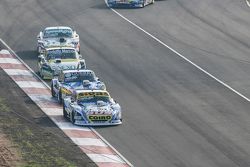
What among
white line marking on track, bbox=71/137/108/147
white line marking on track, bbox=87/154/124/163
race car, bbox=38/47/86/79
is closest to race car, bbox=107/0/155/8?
race car, bbox=38/47/86/79

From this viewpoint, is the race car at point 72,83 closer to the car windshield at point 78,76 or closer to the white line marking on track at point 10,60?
the car windshield at point 78,76

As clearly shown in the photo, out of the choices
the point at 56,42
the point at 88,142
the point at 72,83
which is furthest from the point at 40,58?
the point at 88,142

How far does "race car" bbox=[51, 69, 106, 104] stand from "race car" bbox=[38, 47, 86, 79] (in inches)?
117

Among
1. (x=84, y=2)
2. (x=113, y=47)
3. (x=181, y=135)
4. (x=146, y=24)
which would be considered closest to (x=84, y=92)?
(x=181, y=135)

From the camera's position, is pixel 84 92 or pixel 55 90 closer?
pixel 84 92

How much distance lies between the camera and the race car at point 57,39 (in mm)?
57750

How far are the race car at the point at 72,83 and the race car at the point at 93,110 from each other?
1971mm

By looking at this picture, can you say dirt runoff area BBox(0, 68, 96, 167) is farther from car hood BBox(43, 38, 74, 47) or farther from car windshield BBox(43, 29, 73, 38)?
car windshield BBox(43, 29, 73, 38)

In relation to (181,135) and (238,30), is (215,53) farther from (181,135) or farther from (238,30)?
(181,135)

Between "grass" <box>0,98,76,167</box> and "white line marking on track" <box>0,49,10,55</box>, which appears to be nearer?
"grass" <box>0,98,76,167</box>

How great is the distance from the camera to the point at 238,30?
6638 centimetres

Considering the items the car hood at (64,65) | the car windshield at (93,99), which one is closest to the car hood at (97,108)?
the car windshield at (93,99)

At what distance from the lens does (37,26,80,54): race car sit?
5775cm

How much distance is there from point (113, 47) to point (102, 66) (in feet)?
15.0
